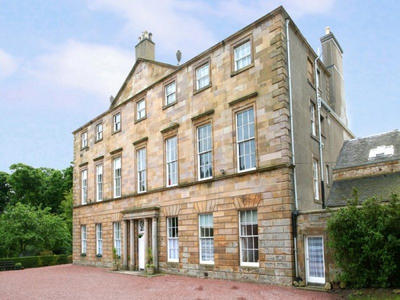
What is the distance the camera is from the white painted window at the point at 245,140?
16500 mm

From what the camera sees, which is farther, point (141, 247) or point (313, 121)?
point (141, 247)

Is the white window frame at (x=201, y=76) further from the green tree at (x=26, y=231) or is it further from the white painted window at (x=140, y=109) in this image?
the green tree at (x=26, y=231)

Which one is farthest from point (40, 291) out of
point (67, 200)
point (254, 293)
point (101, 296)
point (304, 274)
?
point (67, 200)

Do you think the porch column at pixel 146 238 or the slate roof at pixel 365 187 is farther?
the porch column at pixel 146 238

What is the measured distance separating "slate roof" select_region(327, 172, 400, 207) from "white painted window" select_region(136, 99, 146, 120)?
38.5 ft

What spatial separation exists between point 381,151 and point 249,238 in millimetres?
9230

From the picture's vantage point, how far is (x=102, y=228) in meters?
26.4

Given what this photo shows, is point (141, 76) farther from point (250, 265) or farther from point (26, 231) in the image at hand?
point (26, 231)

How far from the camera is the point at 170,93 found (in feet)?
71.2

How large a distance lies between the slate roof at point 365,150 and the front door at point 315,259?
7.43 meters

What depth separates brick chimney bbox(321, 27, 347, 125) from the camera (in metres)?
23.5

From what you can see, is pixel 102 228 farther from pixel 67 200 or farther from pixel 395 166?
pixel 67 200

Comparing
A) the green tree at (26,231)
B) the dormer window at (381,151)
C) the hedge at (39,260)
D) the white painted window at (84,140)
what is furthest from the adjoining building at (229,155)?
the green tree at (26,231)

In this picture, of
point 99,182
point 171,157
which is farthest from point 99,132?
point 171,157
